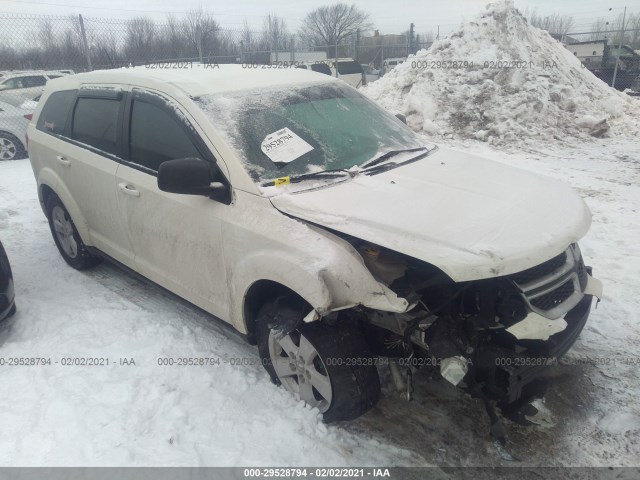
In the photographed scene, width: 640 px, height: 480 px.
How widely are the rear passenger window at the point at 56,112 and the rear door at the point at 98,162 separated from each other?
0.46 ft

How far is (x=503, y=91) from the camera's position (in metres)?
10.8

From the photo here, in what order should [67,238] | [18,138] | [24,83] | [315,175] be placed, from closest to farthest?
1. [315,175]
2. [67,238]
3. [18,138]
4. [24,83]

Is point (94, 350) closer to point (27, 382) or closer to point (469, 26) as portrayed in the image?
point (27, 382)

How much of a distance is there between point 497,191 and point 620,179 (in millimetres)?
5895

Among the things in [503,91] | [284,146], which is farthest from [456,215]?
[503,91]

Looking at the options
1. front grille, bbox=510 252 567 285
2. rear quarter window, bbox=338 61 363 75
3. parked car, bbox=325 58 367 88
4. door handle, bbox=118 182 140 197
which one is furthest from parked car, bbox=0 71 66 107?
front grille, bbox=510 252 567 285

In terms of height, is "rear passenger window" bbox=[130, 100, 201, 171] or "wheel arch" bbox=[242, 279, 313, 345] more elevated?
"rear passenger window" bbox=[130, 100, 201, 171]

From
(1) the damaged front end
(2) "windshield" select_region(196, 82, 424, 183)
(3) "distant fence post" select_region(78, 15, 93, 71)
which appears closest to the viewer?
(1) the damaged front end

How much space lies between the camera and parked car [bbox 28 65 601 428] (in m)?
2.32

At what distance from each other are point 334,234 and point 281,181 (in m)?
0.53

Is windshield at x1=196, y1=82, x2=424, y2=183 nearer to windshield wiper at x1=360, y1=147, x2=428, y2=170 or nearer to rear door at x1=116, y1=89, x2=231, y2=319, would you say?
windshield wiper at x1=360, y1=147, x2=428, y2=170

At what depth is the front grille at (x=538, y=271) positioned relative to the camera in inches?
92.0

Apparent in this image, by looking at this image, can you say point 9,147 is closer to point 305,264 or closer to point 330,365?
point 305,264

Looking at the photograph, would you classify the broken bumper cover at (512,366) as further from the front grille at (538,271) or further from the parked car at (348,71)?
the parked car at (348,71)
